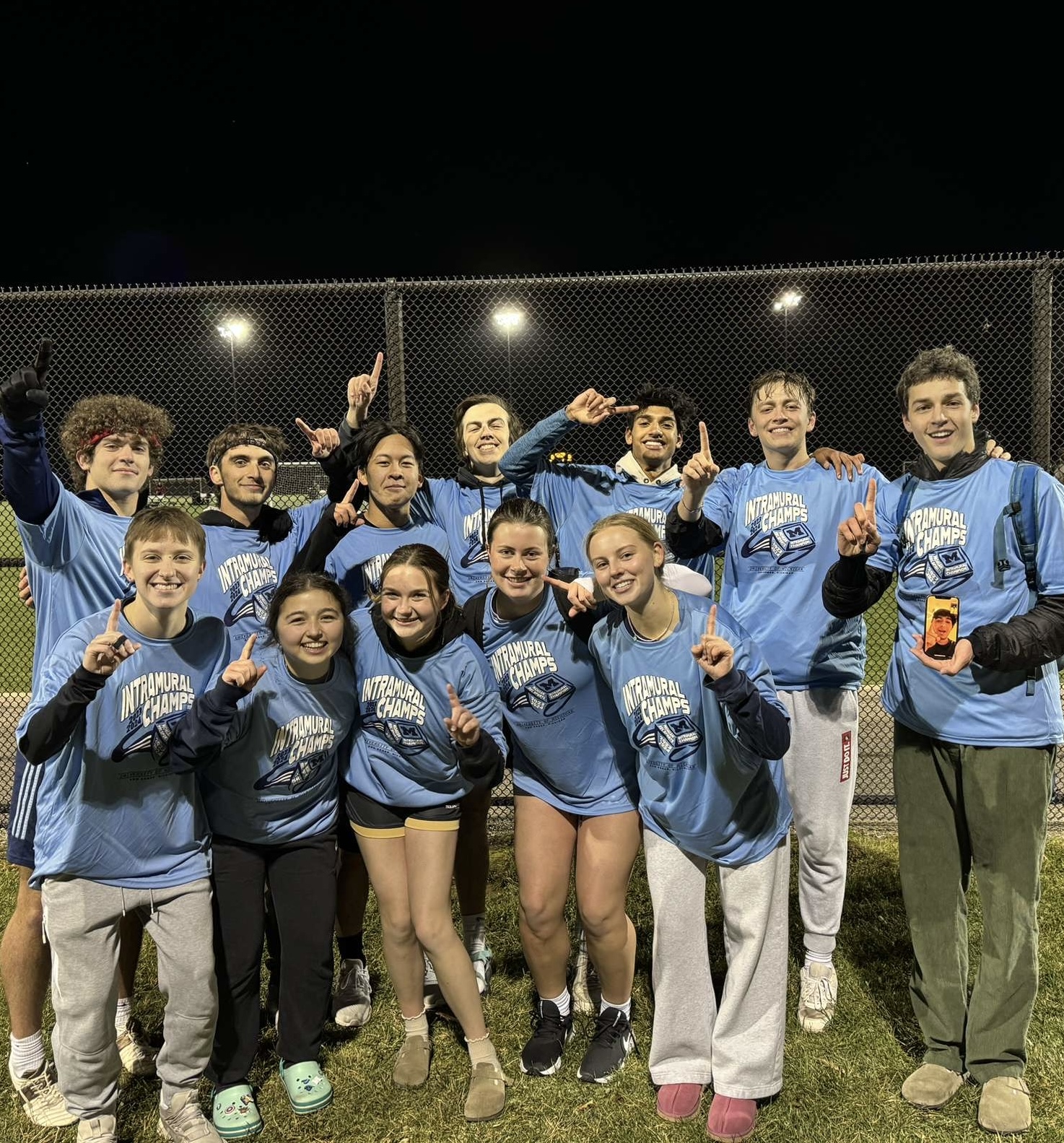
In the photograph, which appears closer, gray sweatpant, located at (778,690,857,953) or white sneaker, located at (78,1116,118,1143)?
white sneaker, located at (78,1116,118,1143)

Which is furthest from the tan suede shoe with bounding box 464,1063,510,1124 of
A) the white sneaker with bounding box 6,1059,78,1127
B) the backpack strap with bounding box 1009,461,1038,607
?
the backpack strap with bounding box 1009,461,1038,607

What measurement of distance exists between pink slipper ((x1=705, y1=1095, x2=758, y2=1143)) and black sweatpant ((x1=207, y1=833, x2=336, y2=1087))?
1379 mm

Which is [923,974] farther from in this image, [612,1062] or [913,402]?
[913,402]

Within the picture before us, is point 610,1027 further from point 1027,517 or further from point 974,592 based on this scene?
point 1027,517

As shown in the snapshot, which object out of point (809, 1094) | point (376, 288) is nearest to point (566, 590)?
point (809, 1094)

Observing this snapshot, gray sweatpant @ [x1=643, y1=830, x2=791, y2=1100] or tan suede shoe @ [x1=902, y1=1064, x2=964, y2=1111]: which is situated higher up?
gray sweatpant @ [x1=643, y1=830, x2=791, y2=1100]

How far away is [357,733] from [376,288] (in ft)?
10.0

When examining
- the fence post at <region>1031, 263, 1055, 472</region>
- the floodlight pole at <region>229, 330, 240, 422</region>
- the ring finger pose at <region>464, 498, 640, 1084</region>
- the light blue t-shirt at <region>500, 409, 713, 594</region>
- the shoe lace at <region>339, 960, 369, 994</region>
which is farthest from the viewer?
the floodlight pole at <region>229, 330, 240, 422</region>

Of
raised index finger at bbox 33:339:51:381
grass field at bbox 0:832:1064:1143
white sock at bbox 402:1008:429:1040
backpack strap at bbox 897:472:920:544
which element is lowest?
grass field at bbox 0:832:1064:1143

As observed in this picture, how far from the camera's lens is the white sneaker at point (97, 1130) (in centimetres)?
278

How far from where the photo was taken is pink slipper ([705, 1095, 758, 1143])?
2816 mm

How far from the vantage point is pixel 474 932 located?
3799 millimetres

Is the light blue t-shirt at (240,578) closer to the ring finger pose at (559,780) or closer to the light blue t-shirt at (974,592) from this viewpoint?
the ring finger pose at (559,780)

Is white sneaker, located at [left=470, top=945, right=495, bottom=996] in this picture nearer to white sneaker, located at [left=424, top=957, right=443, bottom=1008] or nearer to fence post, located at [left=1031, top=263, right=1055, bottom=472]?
white sneaker, located at [left=424, top=957, right=443, bottom=1008]
